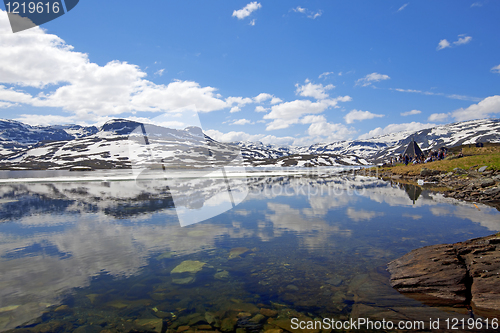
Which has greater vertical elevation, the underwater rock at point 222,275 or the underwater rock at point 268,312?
the underwater rock at point 222,275

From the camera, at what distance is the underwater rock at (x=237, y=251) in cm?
1373

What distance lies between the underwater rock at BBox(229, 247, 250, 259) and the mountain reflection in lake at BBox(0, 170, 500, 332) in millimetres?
58

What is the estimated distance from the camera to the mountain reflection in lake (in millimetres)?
8586

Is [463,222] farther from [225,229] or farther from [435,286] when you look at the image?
[225,229]

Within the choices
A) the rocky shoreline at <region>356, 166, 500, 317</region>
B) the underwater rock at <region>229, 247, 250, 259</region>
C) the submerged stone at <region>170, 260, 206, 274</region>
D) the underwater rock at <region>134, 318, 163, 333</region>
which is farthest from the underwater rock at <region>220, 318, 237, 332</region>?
the rocky shoreline at <region>356, 166, 500, 317</region>

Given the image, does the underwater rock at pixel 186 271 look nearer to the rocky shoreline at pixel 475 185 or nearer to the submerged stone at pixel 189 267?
the submerged stone at pixel 189 267

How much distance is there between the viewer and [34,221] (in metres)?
21.8

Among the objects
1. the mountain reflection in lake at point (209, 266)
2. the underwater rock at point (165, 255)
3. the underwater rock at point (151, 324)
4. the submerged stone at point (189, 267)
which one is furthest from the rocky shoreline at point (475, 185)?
the underwater rock at point (151, 324)

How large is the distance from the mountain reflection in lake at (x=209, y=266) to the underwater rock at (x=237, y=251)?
58 mm

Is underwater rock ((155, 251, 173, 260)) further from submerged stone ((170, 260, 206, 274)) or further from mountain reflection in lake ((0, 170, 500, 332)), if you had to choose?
submerged stone ((170, 260, 206, 274))

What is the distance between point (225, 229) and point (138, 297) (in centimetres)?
977

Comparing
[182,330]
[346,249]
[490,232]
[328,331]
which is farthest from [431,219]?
[182,330]

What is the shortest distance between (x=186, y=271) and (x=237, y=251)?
10.9ft

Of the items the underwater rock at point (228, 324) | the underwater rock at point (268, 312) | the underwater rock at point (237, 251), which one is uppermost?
the underwater rock at point (237, 251)
